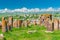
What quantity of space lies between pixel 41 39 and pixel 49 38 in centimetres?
95

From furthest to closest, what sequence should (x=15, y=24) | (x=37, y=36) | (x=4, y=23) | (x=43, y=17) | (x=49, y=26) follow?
1. (x=43, y=17)
2. (x=15, y=24)
3. (x=49, y=26)
4. (x=4, y=23)
5. (x=37, y=36)

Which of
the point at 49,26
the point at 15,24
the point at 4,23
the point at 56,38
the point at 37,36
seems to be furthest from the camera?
the point at 15,24

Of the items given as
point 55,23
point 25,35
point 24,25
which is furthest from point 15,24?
point 25,35

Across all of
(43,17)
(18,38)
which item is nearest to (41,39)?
(18,38)

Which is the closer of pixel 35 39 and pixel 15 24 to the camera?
pixel 35 39

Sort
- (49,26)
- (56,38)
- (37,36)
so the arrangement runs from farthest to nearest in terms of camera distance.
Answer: (49,26), (37,36), (56,38)

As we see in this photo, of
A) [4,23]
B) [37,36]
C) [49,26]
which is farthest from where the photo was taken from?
[49,26]

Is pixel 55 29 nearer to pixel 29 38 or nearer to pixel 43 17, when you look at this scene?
pixel 29 38

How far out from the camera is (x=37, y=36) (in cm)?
3059

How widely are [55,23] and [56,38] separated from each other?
12.0 metres

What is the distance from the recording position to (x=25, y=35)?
31203mm

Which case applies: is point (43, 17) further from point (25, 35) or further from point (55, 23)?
point (25, 35)

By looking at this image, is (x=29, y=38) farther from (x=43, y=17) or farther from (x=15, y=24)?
(x=43, y=17)

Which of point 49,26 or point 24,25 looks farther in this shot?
point 24,25
